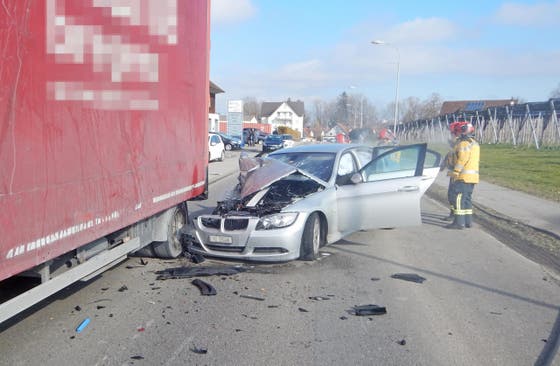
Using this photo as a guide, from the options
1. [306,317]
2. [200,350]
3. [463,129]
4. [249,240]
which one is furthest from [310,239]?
[463,129]

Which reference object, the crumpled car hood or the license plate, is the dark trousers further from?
the license plate

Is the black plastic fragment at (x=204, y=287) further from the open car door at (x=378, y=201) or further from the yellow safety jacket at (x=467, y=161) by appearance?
the yellow safety jacket at (x=467, y=161)

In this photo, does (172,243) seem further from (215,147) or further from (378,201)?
(215,147)

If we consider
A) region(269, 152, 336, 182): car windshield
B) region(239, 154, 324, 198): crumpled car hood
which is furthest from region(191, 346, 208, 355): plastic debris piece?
region(269, 152, 336, 182): car windshield

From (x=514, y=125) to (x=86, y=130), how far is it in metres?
41.5

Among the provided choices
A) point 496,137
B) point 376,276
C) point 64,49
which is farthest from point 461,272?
point 496,137

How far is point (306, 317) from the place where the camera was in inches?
187

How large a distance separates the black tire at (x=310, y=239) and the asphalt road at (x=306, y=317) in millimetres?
127

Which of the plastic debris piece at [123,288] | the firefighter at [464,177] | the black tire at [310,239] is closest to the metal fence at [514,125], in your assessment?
the firefighter at [464,177]

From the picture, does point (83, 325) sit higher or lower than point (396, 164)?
lower

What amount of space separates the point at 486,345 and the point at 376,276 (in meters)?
2.07

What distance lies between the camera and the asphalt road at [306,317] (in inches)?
154

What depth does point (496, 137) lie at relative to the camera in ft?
140

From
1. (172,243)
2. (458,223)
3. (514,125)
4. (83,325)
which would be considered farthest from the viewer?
(514,125)
